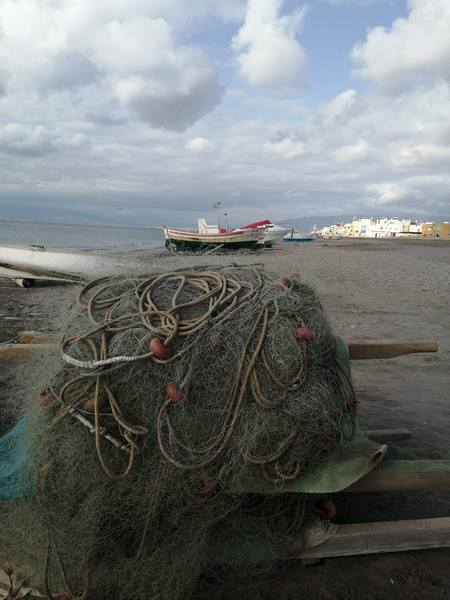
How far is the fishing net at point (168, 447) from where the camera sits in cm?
204

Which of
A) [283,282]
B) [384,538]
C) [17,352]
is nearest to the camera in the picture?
[384,538]

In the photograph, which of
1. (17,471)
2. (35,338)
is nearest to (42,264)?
(35,338)

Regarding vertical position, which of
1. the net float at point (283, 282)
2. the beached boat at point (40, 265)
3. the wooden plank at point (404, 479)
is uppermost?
the net float at point (283, 282)

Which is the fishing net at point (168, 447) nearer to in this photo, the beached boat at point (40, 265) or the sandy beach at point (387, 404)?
the sandy beach at point (387, 404)

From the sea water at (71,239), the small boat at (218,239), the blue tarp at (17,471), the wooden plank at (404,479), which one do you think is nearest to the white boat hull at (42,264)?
the sea water at (71,239)

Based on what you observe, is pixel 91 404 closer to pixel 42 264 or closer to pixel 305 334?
pixel 305 334

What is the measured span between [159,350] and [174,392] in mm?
201

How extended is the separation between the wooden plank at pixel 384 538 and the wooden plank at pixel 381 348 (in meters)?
0.99

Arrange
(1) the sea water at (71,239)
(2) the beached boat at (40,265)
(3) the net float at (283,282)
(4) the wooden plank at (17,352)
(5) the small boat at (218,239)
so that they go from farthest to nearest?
(1) the sea water at (71,239) → (5) the small boat at (218,239) → (2) the beached boat at (40,265) → (4) the wooden plank at (17,352) → (3) the net float at (283,282)

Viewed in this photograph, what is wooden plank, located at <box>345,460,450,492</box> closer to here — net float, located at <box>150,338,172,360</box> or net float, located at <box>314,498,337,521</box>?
net float, located at <box>314,498,337,521</box>

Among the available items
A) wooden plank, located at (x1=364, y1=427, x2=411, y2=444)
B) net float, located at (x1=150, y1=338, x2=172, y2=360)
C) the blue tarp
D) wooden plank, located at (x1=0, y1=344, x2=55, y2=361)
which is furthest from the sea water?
net float, located at (x1=150, y1=338, x2=172, y2=360)

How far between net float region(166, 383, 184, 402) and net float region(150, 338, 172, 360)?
0.43 ft

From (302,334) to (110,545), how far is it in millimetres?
1284

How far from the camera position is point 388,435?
3646 millimetres
